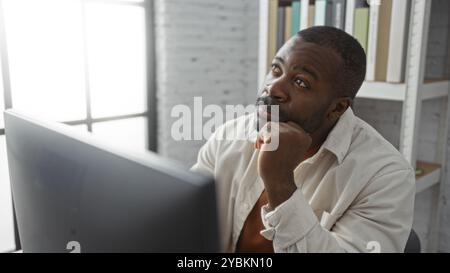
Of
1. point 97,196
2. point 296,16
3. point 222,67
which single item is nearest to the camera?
point 97,196

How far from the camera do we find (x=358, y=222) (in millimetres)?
949

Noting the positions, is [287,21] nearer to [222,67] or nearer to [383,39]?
[383,39]

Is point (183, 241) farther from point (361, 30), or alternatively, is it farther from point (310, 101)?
point (361, 30)

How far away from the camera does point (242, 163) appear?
1.23 metres

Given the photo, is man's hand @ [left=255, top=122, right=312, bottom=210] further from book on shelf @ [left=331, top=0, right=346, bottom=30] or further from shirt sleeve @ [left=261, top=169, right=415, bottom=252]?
book on shelf @ [left=331, top=0, right=346, bottom=30]

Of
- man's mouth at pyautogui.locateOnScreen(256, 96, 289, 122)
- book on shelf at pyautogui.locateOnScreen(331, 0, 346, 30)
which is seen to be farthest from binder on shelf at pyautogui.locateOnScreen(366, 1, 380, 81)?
man's mouth at pyautogui.locateOnScreen(256, 96, 289, 122)

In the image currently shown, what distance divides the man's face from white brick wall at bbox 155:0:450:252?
101 centimetres

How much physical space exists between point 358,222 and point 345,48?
41 cm

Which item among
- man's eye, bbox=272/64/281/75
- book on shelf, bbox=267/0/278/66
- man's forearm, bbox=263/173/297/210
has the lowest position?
man's forearm, bbox=263/173/297/210

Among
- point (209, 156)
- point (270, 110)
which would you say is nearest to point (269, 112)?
point (270, 110)

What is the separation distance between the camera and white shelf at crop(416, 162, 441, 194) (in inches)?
68.1

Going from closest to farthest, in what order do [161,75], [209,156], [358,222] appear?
[358,222] → [209,156] → [161,75]

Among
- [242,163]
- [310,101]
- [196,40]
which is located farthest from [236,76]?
[310,101]

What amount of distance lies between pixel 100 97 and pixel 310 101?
61.7 inches
